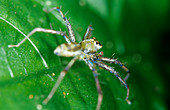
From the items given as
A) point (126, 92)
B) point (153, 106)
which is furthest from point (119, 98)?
point (153, 106)

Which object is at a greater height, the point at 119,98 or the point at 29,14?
the point at 29,14

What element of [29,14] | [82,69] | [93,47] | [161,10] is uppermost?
[29,14]

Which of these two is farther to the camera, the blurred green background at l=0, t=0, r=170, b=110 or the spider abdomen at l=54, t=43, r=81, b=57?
the spider abdomen at l=54, t=43, r=81, b=57

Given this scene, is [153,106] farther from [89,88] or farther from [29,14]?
[29,14]

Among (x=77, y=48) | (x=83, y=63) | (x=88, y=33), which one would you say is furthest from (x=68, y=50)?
(x=88, y=33)

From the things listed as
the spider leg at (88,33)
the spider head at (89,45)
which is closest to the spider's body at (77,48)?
the spider head at (89,45)

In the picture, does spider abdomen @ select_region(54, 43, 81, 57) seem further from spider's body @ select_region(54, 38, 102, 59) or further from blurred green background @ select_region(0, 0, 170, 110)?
blurred green background @ select_region(0, 0, 170, 110)

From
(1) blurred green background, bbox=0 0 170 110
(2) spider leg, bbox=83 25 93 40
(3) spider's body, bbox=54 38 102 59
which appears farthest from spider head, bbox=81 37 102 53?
(1) blurred green background, bbox=0 0 170 110

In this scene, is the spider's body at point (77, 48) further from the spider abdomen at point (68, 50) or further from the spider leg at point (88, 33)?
the spider leg at point (88, 33)

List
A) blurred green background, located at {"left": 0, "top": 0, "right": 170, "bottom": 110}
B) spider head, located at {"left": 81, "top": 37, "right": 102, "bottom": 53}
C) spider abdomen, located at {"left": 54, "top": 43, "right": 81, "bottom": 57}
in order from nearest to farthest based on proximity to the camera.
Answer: blurred green background, located at {"left": 0, "top": 0, "right": 170, "bottom": 110} → spider abdomen, located at {"left": 54, "top": 43, "right": 81, "bottom": 57} → spider head, located at {"left": 81, "top": 37, "right": 102, "bottom": 53}
